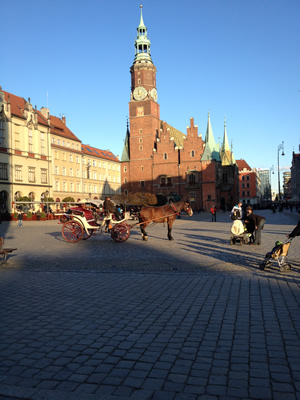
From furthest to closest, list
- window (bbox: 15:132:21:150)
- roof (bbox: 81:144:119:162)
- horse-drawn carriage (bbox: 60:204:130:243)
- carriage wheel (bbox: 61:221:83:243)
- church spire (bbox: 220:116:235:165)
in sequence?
church spire (bbox: 220:116:235:165) → roof (bbox: 81:144:119:162) → window (bbox: 15:132:21:150) → carriage wheel (bbox: 61:221:83:243) → horse-drawn carriage (bbox: 60:204:130:243)

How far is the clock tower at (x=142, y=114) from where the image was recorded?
240ft

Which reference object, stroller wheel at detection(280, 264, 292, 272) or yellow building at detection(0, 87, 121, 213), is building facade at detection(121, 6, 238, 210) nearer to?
yellow building at detection(0, 87, 121, 213)

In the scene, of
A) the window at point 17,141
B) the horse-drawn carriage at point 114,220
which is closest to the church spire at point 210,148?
the window at point 17,141

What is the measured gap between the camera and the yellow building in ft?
157

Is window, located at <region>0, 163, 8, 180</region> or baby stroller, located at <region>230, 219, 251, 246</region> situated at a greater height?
window, located at <region>0, 163, 8, 180</region>

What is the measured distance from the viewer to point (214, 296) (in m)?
6.72

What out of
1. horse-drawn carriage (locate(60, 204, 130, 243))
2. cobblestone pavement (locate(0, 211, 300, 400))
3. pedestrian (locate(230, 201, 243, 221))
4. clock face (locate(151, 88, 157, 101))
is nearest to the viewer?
cobblestone pavement (locate(0, 211, 300, 400))

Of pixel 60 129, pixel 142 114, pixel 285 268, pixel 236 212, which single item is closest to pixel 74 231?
pixel 236 212

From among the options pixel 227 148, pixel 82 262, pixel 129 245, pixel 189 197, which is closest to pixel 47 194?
pixel 189 197

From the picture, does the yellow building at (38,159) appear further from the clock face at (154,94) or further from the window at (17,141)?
the clock face at (154,94)

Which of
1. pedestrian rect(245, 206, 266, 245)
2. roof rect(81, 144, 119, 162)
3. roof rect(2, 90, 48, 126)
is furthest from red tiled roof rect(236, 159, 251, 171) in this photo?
pedestrian rect(245, 206, 266, 245)

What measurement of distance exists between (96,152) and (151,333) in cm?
7539

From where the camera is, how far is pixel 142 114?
73938 millimetres

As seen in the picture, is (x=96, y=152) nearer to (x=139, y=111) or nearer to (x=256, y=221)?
(x=139, y=111)
